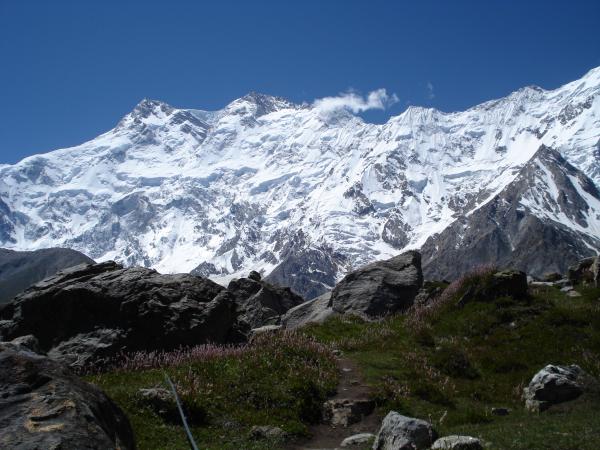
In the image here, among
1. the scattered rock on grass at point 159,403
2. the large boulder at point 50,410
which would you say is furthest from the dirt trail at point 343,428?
the large boulder at point 50,410

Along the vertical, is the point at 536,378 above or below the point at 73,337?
below

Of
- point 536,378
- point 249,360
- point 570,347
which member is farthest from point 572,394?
point 249,360

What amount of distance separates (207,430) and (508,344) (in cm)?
1070

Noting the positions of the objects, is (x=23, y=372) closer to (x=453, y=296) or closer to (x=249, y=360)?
(x=249, y=360)

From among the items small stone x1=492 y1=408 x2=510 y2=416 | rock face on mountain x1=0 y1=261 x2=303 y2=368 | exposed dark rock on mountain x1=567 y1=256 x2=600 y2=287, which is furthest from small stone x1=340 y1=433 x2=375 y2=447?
exposed dark rock on mountain x1=567 y1=256 x2=600 y2=287

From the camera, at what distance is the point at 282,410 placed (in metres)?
15.5

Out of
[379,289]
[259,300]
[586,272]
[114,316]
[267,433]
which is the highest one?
[114,316]

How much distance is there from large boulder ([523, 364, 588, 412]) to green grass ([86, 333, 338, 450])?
5387 mm

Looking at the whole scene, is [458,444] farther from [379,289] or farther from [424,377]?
[379,289]

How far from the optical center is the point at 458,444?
1076 cm

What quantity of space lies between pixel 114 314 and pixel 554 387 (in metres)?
13.9

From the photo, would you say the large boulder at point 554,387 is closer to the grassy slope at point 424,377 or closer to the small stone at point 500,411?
the grassy slope at point 424,377

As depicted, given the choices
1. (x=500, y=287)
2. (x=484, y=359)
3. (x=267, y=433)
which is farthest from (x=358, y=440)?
(x=500, y=287)

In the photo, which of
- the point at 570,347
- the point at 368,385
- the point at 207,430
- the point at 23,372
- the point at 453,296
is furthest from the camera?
the point at 453,296
